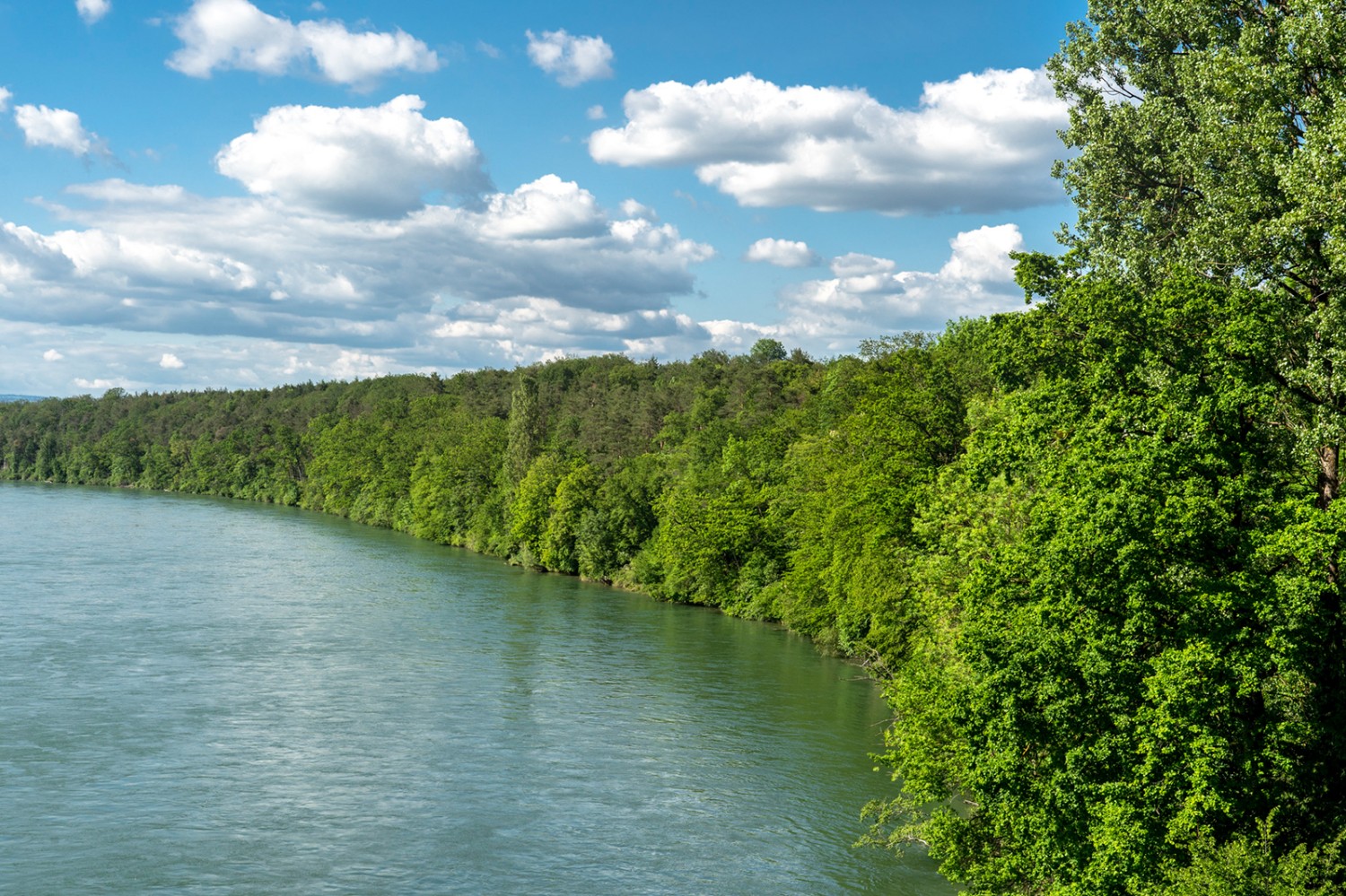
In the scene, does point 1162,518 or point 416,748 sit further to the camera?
point 416,748

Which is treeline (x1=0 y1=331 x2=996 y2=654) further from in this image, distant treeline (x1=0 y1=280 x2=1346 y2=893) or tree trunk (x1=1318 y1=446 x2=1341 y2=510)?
tree trunk (x1=1318 y1=446 x2=1341 y2=510)

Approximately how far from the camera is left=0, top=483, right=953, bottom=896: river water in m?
23.9

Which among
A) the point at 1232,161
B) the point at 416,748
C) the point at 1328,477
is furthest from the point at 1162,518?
the point at 416,748

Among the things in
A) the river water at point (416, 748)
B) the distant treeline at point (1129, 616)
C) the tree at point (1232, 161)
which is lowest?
the river water at point (416, 748)

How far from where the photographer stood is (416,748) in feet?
105

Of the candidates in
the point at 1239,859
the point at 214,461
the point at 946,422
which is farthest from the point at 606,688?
the point at 214,461

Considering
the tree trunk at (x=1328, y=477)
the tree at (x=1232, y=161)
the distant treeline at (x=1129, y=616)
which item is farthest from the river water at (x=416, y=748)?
the tree at (x=1232, y=161)

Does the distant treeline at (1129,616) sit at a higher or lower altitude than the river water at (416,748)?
higher

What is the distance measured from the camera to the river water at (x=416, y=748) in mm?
23875

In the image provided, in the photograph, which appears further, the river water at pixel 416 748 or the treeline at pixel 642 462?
the treeline at pixel 642 462

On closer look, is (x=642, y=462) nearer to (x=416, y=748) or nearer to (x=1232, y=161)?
(x=416, y=748)

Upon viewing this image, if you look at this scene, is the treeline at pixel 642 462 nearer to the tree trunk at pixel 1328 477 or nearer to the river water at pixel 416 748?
the river water at pixel 416 748

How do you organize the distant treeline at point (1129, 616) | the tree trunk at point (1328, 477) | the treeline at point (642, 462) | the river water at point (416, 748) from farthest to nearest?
the treeline at point (642, 462) < the river water at point (416, 748) < the tree trunk at point (1328, 477) < the distant treeline at point (1129, 616)

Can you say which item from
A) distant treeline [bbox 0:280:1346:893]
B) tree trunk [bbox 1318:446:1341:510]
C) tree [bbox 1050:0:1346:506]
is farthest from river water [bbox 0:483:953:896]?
tree [bbox 1050:0:1346:506]
